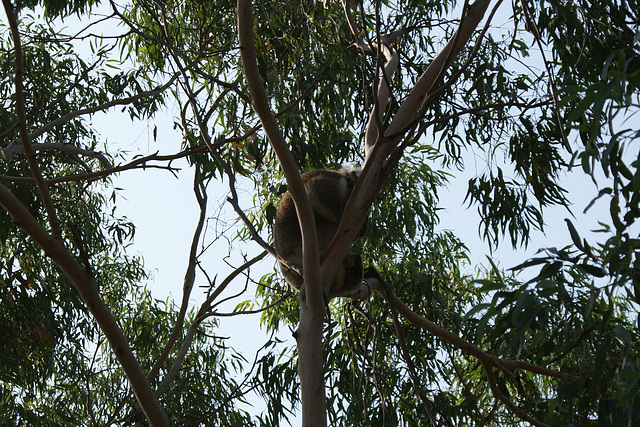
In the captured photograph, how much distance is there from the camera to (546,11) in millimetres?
3572

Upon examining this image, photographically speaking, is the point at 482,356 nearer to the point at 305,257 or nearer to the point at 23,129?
the point at 305,257

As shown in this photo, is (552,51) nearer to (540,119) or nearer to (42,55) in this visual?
(540,119)

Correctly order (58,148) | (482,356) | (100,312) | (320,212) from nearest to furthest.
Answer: (100,312) < (482,356) < (320,212) < (58,148)

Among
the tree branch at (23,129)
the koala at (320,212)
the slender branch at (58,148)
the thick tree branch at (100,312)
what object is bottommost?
the thick tree branch at (100,312)

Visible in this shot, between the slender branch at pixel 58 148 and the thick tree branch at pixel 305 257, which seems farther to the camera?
the slender branch at pixel 58 148

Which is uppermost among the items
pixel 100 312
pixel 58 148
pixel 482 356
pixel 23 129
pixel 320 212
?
pixel 58 148

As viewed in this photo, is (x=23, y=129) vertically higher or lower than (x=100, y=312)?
higher

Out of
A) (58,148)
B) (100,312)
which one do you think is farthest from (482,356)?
(58,148)

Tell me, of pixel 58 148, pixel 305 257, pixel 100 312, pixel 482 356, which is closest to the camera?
pixel 100 312

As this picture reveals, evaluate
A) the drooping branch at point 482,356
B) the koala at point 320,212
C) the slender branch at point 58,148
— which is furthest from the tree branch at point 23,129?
the slender branch at point 58,148

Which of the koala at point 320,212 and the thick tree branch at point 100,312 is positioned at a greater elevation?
the koala at point 320,212

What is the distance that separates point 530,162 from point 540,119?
243 mm

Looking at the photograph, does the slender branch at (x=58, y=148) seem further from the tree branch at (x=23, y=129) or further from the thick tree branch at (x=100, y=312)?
the thick tree branch at (x=100, y=312)

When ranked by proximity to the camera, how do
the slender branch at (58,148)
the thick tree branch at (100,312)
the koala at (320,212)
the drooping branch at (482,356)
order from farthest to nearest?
the slender branch at (58,148)
the koala at (320,212)
the drooping branch at (482,356)
the thick tree branch at (100,312)
